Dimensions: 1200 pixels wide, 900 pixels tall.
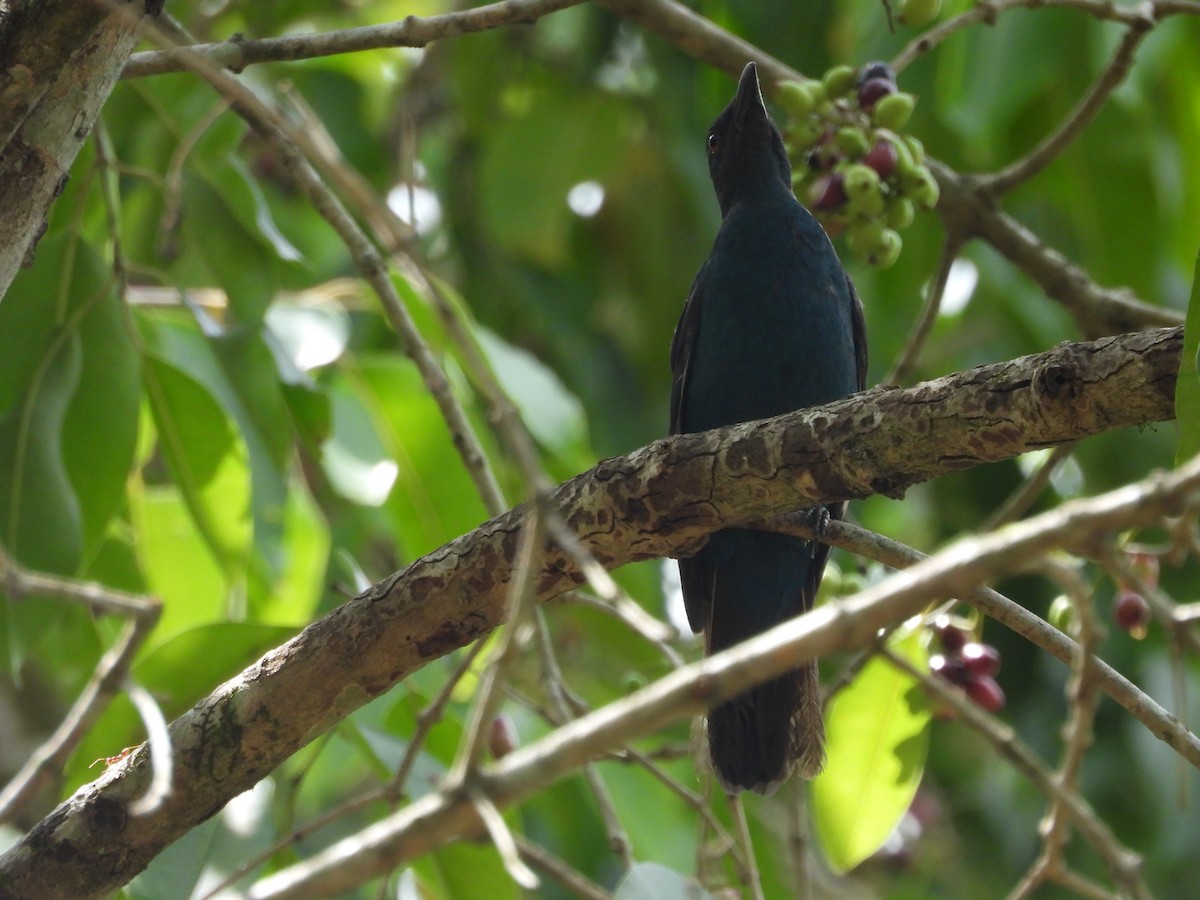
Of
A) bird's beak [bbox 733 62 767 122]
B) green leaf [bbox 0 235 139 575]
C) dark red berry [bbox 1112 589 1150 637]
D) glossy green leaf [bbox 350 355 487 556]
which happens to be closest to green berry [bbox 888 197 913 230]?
bird's beak [bbox 733 62 767 122]

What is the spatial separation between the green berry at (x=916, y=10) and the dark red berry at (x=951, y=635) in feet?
4.89

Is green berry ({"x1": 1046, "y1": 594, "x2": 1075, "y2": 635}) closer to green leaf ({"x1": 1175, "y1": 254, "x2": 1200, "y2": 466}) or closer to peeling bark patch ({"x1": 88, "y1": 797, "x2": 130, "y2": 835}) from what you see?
green leaf ({"x1": 1175, "y1": 254, "x2": 1200, "y2": 466})

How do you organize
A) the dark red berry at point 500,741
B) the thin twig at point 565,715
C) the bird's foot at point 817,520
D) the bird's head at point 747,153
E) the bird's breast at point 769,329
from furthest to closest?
the bird's head at point 747,153
the bird's breast at point 769,329
the dark red berry at point 500,741
the thin twig at point 565,715
the bird's foot at point 817,520

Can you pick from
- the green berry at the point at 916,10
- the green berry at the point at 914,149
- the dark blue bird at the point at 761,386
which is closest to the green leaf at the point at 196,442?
the dark blue bird at the point at 761,386

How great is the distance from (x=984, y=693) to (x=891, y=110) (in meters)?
1.43

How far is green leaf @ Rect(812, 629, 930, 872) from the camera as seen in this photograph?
11.3 feet

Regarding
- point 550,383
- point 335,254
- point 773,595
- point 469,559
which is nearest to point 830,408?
point 469,559

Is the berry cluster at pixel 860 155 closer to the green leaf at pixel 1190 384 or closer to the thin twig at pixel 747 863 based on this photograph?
Result: the green leaf at pixel 1190 384

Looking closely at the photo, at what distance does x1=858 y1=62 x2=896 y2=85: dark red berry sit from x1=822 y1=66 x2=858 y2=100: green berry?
2cm

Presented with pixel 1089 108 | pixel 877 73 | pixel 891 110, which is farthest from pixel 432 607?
pixel 1089 108

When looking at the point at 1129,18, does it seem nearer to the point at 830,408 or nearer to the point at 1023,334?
the point at 830,408

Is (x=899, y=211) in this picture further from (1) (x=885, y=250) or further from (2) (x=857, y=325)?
(2) (x=857, y=325)

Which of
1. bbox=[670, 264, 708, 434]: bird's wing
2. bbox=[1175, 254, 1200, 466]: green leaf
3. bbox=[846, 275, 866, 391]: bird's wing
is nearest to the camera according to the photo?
bbox=[1175, 254, 1200, 466]: green leaf

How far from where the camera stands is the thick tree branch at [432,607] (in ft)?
7.80
